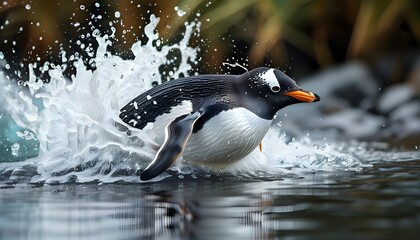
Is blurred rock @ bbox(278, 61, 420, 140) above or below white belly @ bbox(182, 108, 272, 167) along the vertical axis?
above

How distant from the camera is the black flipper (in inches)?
124

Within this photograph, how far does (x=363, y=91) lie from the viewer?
609 cm

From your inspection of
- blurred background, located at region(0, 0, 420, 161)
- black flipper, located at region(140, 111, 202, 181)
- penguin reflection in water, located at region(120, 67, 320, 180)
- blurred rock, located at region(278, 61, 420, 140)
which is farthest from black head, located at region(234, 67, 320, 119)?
blurred background, located at region(0, 0, 420, 161)

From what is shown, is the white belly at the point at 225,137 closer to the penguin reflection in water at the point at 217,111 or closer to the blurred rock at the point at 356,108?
the penguin reflection in water at the point at 217,111

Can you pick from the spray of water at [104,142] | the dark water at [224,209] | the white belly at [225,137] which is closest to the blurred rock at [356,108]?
the spray of water at [104,142]

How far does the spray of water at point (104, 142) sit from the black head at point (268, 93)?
25 cm

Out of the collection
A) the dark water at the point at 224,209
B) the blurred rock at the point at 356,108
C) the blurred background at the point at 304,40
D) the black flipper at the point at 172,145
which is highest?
the blurred background at the point at 304,40

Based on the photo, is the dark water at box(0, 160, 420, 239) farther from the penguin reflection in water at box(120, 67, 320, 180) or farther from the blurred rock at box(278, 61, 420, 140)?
the blurred rock at box(278, 61, 420, 140)

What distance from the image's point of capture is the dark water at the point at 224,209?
208 cm

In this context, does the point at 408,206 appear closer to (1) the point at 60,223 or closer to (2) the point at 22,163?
(1) the point at 60,223

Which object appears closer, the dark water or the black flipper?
the dark water

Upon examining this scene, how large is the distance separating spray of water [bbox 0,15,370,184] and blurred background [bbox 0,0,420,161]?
1772 millimetres

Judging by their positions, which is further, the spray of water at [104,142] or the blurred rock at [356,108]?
the blurred rock at [356,108]

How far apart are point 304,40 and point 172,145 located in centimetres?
313
